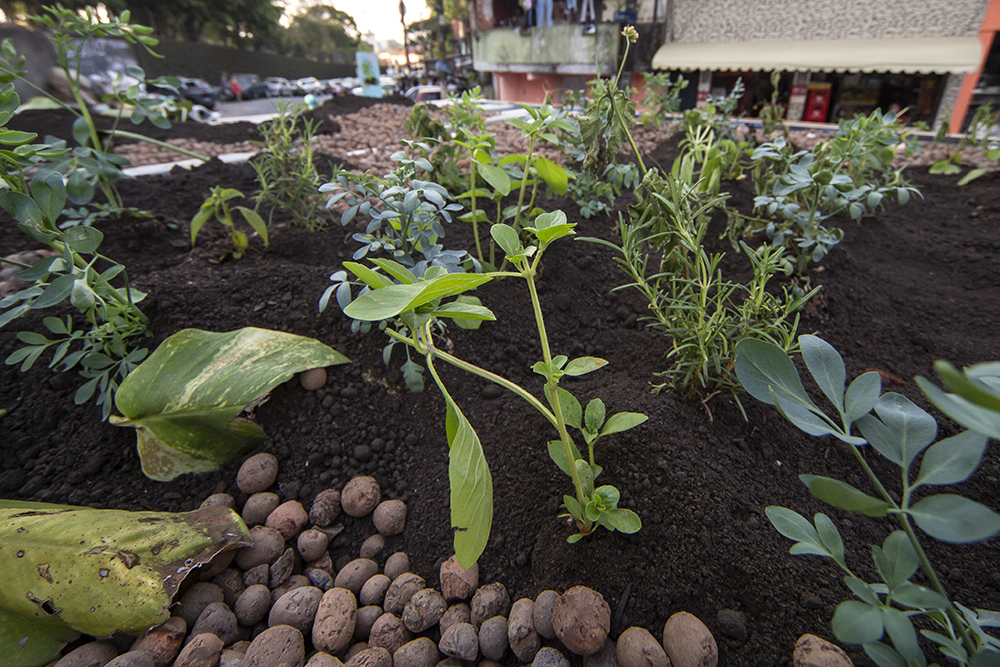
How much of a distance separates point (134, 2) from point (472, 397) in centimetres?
1991

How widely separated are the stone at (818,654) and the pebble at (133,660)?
945mm

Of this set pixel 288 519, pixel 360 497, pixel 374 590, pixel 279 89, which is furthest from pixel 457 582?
pixel 279 89

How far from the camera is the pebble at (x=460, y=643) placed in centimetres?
76

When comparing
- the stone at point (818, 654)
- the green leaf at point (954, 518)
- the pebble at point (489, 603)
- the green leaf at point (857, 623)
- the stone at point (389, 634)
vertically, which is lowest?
the stone at point (389, 634)

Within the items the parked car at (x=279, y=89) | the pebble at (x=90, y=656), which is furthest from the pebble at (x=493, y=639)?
the parked car at (x=279, y=89)

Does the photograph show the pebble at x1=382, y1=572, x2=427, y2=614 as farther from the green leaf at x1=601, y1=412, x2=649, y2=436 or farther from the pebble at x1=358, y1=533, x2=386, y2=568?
the green leaf at x1=601, y1=412, x2=649, y2=436

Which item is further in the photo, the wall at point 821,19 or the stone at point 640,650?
the wall at point 821,19

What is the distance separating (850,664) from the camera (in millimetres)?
639

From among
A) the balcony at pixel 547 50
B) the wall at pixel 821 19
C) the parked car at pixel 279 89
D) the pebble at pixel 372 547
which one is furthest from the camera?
the parked car at pixel 279 89

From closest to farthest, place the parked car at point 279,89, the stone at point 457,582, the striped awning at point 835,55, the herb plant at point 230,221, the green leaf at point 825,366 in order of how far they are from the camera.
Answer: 1. the green leaf at point 825,366
2. the stone at point 457,582
3. the herb plant at point 230,221
4. the striped awning at point 835,55
5. the parked car at point 279,89

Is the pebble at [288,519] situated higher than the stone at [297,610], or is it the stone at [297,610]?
the pebble at [288,519]

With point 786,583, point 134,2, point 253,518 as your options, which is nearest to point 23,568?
point 253,518

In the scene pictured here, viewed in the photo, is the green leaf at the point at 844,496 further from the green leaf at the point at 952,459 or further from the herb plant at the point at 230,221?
the herb plant at the point at 230,221

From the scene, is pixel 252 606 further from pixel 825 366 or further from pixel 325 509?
pixel 825 366
